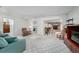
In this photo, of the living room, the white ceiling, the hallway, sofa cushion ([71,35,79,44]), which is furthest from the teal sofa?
A: sofa cushion ([71,35,79,44])

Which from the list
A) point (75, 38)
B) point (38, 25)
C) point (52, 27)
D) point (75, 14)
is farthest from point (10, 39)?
point (75, 14)

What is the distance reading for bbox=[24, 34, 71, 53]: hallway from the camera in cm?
268

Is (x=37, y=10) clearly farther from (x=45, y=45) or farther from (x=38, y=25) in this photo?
(x=45, y=45)

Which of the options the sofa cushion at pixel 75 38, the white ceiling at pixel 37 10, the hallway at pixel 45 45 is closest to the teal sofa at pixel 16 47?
the hallway at pixel 45 45

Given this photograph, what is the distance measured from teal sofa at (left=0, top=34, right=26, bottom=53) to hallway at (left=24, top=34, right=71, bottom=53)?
4.7 inches

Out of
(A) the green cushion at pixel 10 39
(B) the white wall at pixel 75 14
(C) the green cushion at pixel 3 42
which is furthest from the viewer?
(A) the green cushion at pixel 10 39

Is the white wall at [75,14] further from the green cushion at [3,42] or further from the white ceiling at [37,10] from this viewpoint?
the green cushion at [3,42]

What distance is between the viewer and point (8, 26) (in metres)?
2.73

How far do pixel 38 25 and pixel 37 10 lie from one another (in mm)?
458

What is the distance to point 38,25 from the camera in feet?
9.68

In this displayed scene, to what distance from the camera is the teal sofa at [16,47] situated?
250cm

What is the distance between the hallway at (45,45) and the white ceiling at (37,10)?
631mm
